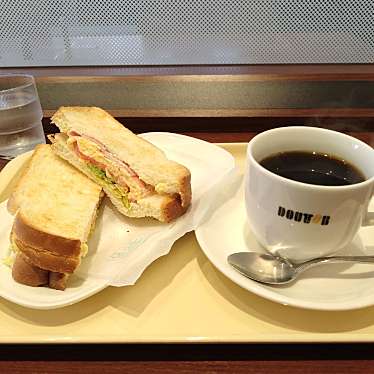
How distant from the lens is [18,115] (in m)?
1.24

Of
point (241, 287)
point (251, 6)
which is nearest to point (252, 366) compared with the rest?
point (241, 287)

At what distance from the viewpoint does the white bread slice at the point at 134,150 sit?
93 cm

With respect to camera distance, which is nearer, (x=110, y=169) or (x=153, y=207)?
(x=153, y=207)

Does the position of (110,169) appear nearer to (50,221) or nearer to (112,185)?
(112,185)

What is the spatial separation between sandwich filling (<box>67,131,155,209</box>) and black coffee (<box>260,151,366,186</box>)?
0.99 feet

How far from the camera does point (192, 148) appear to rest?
112cm

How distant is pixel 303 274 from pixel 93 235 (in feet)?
1.39

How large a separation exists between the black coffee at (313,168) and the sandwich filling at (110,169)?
302 millimetres

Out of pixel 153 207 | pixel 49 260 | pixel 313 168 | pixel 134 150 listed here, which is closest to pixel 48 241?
pixel 49 260

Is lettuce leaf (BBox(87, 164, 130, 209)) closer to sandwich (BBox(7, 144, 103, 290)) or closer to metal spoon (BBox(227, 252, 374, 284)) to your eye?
sandwich (BBox(7, 144, 103, 290))

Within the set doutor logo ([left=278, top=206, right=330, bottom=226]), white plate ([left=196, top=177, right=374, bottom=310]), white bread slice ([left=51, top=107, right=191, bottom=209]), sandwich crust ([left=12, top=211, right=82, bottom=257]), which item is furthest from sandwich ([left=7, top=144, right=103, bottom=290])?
doutor logo ([left=278, top=206, right=330, bottom=226])

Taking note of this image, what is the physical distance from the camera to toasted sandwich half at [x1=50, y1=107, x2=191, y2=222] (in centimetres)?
92

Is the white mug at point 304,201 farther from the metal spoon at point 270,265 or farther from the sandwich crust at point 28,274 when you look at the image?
the sandwich crust at point 28,274

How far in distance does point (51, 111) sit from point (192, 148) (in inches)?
21.7
